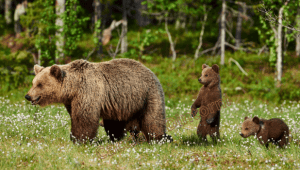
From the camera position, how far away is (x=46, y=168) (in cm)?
465

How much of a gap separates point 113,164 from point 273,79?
10.3 meters

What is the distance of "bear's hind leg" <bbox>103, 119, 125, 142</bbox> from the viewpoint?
643cm

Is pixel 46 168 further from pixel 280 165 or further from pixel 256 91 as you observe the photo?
pixel 256 91

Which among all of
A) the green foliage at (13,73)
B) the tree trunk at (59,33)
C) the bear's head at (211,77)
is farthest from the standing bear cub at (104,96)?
the green foliage at (13,73)

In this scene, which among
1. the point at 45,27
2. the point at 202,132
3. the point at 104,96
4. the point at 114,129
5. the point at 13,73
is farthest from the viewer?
the point at 13,73

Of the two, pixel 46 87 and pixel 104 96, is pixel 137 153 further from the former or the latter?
pixel 46 87

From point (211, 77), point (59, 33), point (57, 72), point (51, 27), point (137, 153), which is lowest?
point (137, 153)

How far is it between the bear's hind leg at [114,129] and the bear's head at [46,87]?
1.38m

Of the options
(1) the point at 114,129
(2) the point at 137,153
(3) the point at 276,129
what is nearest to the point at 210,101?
(3) the point at 276,129

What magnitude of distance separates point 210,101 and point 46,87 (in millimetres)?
3191

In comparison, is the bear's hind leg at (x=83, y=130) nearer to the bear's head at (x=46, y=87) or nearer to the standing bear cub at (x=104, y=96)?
the standing bear cub at (x=104, y=96)

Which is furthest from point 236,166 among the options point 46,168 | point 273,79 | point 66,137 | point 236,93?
point 273,79

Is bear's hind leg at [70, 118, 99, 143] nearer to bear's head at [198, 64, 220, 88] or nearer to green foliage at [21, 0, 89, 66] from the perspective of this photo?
bear's head at [198, 64, 220, 88]

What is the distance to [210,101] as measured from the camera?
581cm
